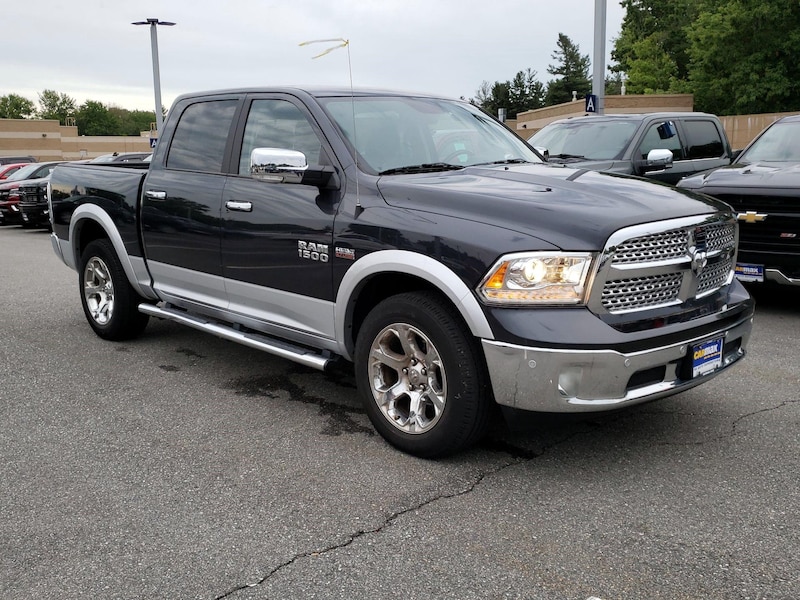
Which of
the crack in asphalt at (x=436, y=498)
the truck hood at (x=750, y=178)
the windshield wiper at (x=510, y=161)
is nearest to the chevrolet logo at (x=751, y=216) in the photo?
the truck hood at (x=750, y=178)

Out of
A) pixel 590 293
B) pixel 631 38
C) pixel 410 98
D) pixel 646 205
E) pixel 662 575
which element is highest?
pixel 631 38

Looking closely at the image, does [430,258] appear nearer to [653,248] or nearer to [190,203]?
[653,248]

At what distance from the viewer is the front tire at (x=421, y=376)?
145 inches

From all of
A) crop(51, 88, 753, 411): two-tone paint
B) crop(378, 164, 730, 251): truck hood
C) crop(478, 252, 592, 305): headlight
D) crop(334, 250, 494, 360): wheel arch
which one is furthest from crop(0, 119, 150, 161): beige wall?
crop(478, 252, 592, 305): headlight

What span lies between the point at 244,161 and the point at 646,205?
257 cm

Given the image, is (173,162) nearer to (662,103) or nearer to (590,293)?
(590,293)

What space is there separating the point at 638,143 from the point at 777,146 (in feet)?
5.15

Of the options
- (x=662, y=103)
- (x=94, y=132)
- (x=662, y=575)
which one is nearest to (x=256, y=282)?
(x=662, y=575)

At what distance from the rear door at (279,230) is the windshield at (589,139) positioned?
17.7 ft

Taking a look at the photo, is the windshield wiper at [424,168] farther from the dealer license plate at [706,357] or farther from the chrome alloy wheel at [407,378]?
the dealer license plate at [706,357]

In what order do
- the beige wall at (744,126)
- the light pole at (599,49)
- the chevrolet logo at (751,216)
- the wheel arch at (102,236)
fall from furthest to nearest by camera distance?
the beige wall at (744,126)
the light pole at (599,49)
the chevrolet logo at (751,216)
the wheel arch at (102,236)

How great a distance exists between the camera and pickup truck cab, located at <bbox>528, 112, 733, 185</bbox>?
363 inches

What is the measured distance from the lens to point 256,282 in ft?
15.8

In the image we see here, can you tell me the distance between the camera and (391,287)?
4242 millimetres
